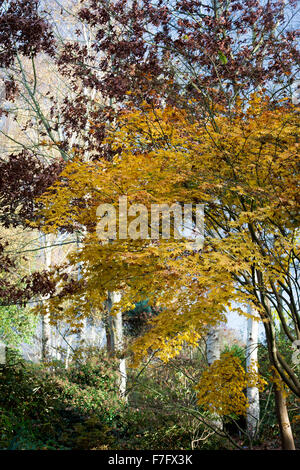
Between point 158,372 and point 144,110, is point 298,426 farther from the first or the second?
point 144,110

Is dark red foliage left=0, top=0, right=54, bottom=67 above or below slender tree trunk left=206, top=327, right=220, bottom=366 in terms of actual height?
above

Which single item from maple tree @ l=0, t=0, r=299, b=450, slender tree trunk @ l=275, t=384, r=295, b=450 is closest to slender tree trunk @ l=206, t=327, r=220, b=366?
maple tree @ l=0, t=0, r=299, b=450

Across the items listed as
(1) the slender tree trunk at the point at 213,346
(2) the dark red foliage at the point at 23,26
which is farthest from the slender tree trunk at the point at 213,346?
(2) the dark red foliage at the point at 23,26

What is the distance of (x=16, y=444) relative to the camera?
440 cm

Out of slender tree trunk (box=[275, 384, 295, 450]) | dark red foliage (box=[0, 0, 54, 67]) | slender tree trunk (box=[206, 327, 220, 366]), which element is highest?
dark red foliage (box=[0, 0, 54, 67])

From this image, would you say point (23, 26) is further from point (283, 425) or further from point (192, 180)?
point (283, 425)

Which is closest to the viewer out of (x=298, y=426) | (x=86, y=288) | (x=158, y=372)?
(x=86, y=288)

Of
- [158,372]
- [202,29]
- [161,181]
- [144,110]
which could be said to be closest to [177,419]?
[158,372]

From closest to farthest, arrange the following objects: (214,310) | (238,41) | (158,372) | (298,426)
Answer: (214,310) < (238,41) < (298,426) < (158,372)

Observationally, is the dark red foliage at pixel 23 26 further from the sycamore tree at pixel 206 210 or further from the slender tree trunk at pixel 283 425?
the slender tree trunk at pixel 283 425

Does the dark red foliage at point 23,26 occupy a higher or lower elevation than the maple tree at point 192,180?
higher

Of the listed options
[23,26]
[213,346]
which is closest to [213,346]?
[213,346]

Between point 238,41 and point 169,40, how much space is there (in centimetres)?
183

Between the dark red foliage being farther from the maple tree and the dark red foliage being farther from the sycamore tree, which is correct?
the sycamore tree
